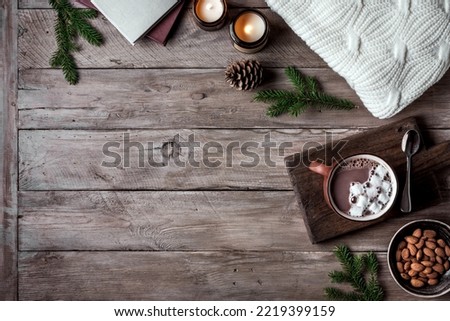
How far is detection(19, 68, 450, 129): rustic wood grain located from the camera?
1.19m

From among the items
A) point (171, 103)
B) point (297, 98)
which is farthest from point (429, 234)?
point (171, 103)

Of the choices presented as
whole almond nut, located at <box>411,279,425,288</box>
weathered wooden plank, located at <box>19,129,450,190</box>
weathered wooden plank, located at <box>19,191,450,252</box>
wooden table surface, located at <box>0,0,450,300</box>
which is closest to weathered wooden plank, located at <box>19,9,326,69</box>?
wooden table surface, located at <box>0,0,450,300</box>

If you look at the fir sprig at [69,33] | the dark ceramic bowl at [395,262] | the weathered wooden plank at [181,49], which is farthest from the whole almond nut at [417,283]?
the fir sprig at [69,33]

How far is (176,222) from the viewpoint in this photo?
120 cm

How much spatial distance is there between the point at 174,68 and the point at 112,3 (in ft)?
0.63

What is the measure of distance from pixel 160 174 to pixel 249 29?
1.23 feet

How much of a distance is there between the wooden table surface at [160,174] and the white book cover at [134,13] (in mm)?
40

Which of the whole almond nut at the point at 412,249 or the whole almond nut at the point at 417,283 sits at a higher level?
the whole almond nut at the point at 412,249

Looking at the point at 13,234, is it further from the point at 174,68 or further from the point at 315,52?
the point at 315,52

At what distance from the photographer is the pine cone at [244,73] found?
115 centimetres

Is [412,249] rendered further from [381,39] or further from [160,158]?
[160,158]

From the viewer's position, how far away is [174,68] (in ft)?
3.94

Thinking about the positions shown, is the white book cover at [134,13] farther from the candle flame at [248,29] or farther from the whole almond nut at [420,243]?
the whole almond nut at [420,243]
